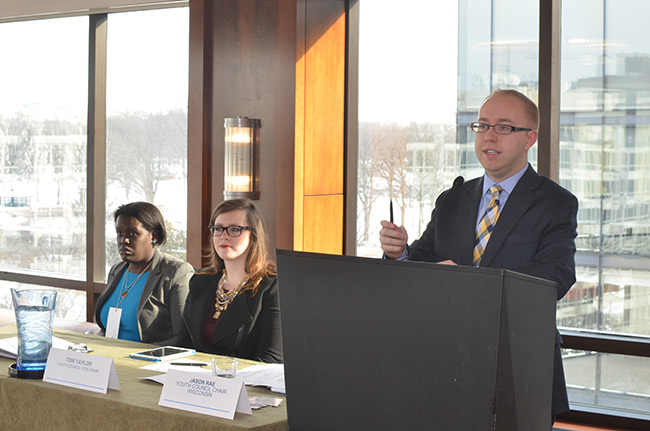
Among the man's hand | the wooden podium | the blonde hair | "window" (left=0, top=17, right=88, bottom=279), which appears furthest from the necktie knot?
"window" (left=0, top=17, right=88, bottom=279)

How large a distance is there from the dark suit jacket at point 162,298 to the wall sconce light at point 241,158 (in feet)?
3.22

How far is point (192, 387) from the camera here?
1771 mm

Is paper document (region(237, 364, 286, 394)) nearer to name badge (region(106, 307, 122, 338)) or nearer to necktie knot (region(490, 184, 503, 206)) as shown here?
necktie knot (region(490, 184, 503, 206))

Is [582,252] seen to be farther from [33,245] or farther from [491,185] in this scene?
[33,245]

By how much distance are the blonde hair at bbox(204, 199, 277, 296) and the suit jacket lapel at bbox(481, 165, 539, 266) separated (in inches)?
42.6

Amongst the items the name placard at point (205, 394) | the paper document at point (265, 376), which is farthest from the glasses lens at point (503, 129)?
the name placard at point (205, 394)

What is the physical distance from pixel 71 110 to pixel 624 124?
411 cm

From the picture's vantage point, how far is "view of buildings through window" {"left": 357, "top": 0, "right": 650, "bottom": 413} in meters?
3.98

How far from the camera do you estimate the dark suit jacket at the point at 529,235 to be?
2.07 meters

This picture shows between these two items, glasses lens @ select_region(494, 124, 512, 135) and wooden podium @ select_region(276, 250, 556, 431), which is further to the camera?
glasses lens @ select_region(494, 124, 512, 135)

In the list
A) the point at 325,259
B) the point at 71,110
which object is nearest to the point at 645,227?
the point at 325,259

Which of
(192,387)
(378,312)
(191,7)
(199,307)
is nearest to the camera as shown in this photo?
(378,312)

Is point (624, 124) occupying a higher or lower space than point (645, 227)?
higher

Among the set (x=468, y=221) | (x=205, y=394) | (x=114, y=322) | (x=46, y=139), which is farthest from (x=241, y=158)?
(x=205, y=394)
